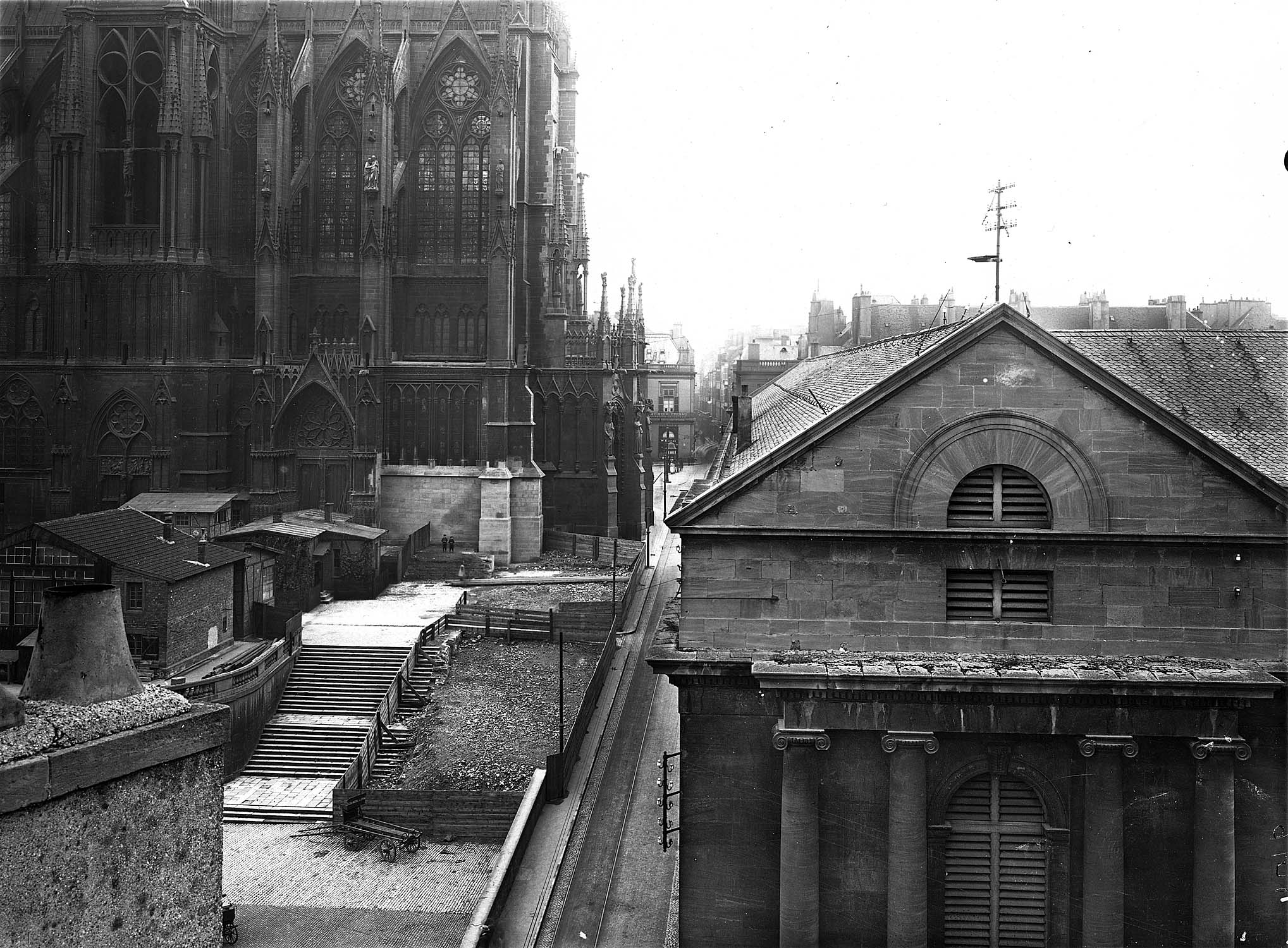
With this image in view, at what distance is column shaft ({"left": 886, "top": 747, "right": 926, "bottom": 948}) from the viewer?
15.9 metres

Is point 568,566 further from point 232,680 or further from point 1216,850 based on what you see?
point 1216,850

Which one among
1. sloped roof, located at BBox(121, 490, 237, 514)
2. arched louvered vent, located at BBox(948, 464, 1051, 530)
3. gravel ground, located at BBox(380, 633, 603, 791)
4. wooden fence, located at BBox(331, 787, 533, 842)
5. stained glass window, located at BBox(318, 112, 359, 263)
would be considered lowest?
wooden fence, located at BBox(331, 787, 533, 842)

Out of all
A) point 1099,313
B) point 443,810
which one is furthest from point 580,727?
point 1099,313

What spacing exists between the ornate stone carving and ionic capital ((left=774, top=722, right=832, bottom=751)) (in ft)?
16.1

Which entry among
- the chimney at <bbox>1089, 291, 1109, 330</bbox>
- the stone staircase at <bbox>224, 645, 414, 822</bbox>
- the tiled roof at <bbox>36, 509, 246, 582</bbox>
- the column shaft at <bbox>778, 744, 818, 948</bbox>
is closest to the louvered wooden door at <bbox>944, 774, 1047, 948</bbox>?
the column shaft at <bbox>778, 744, 818, 948</bbox>

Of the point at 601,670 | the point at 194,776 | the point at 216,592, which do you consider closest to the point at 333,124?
the point at 216,592

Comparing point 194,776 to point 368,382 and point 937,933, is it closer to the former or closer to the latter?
point 937,933

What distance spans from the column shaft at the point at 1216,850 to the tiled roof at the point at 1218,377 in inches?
175

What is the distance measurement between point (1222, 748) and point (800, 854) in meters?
5.85

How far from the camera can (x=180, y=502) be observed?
54.4 meters

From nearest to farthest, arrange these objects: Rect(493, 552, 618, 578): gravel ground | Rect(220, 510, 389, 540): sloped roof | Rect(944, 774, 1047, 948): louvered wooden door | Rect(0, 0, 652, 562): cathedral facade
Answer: Rect(944, 774, 1047, 948): louvered wooden door < Rect(220, 510, 389, 540): sloped roof < Rect(493, 552, 618, 578): gravel ground < Rect(0, 0, 652, 562): cathedral facade

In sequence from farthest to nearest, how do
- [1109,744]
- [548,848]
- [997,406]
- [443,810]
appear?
[443,810]
[548,848]
[997,406]
[1109,744]

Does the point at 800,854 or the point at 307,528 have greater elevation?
the point at 307,528

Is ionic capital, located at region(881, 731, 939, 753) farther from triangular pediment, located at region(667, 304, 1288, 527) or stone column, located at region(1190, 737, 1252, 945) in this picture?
triangular pediment, located at region(667, 304, 1288, 527)
